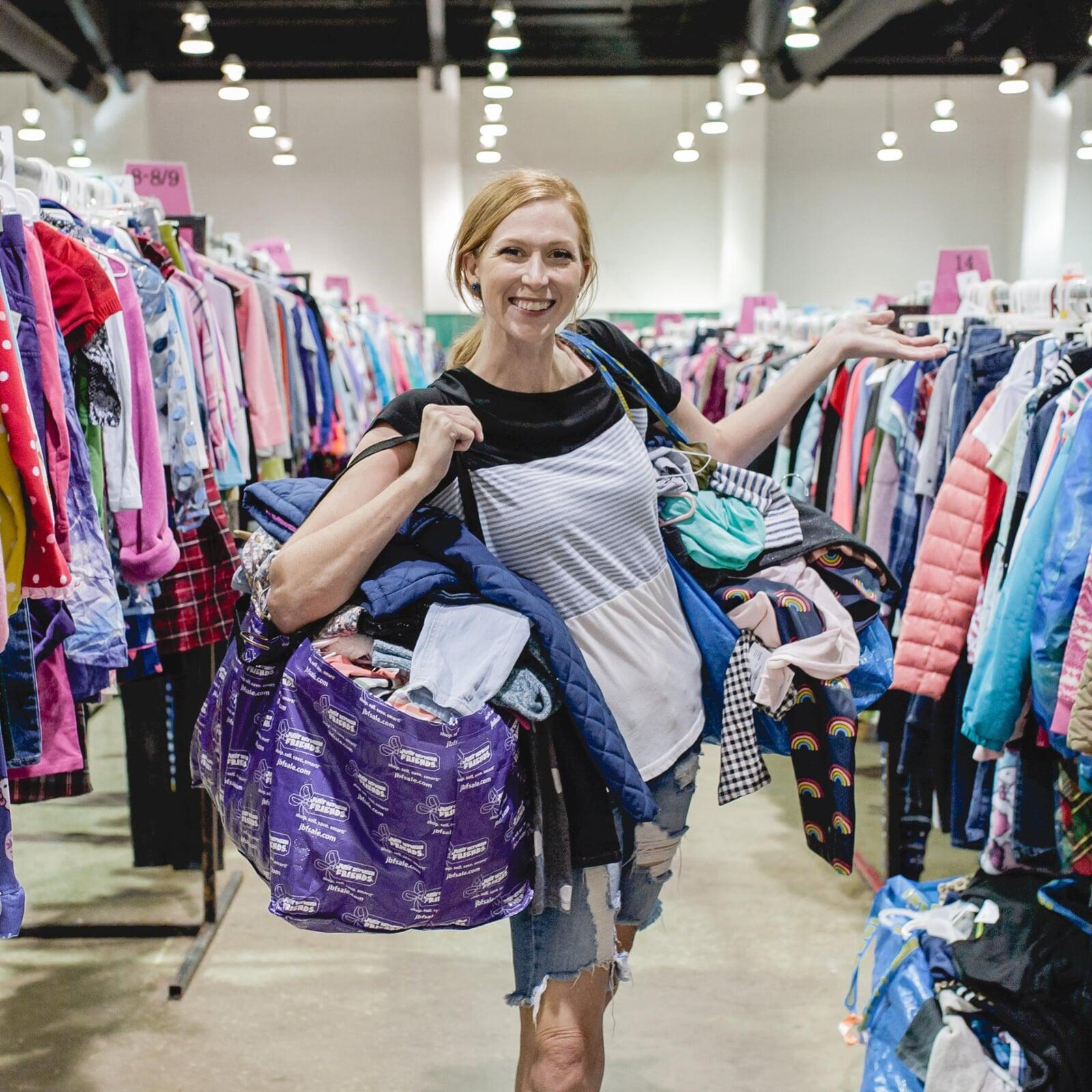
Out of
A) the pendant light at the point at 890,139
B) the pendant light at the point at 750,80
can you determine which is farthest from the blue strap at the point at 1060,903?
the pendant light at the point at 890,139

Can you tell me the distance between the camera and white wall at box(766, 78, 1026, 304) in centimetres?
1711

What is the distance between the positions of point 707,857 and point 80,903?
1.98m

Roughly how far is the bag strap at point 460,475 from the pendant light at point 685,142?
47.6 feet

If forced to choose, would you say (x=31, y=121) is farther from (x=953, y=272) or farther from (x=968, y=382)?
(x=968, y=382)

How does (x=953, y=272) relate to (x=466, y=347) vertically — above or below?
above

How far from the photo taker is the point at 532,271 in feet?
5.89

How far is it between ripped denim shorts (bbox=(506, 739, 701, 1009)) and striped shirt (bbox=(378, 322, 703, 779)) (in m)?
0.08

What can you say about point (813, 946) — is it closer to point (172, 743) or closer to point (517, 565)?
point (172, 743)

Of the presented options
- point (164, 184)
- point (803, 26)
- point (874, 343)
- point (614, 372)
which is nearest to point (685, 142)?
point (803, 26)

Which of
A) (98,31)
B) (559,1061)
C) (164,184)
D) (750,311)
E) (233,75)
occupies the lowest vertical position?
(559,1061)

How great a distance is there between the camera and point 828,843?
6.47 feet

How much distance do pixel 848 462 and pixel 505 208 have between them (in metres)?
2.50

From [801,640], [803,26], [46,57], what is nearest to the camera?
[801,640]

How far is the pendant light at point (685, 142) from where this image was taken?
51.1ft
